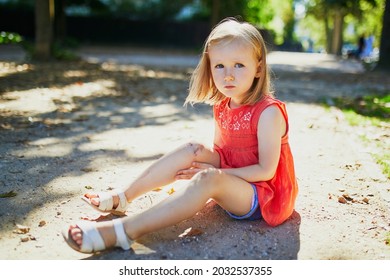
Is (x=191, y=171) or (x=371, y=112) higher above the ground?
(x=191, y=171)

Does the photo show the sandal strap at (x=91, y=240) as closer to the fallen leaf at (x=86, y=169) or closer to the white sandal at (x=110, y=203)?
the white sandal at (x=110, y=203)

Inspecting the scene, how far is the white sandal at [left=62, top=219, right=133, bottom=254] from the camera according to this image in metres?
2.22

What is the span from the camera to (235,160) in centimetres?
281

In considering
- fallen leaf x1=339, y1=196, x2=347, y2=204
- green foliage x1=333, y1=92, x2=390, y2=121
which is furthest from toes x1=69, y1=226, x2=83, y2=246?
green foliage x1=333, y1=92, x2=390, y2=121

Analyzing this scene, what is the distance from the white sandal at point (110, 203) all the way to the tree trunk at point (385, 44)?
11635 mm

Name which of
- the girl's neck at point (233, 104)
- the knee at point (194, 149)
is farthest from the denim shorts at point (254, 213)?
the girl's neck at point (233, 104)

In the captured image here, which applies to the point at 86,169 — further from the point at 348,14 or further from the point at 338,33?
the point at 338,33

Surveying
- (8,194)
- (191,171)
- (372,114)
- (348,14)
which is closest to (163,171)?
(191,171)

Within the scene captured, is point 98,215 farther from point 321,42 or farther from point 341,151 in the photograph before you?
point 321,42

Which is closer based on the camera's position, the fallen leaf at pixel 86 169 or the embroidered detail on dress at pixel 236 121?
the embroidered detail on dress at pixel 236 121

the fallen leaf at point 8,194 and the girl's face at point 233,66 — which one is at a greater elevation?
the girl's face at point 233,66

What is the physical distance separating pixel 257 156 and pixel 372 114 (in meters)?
4.18

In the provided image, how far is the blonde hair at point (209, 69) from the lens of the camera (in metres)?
2.60
